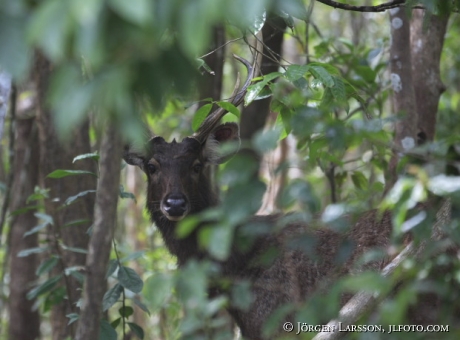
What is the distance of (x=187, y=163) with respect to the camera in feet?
19.9

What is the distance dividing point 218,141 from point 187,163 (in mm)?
504

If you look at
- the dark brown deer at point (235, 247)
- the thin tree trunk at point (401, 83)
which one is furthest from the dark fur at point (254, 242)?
the thin tree trunk at point (401, 83)

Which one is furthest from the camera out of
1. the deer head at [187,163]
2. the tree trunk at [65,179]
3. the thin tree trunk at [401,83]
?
the tree trunk at [65,179]

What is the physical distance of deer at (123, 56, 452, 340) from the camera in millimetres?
5453

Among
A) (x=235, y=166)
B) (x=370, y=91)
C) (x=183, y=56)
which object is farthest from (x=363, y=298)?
(x=370, y=91)

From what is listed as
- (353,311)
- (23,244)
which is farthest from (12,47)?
(23,244)

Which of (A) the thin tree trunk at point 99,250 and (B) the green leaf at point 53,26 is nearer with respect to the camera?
(B) the green leaf at point 53,26

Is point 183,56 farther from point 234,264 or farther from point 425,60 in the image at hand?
point 425,60

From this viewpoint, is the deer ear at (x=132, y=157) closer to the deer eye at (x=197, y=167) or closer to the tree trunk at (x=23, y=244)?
the deer eye at (x=197, y=167)

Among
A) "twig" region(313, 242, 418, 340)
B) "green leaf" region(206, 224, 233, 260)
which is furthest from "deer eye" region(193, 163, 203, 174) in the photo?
"green leaf" region(206, 224, 233, 260)

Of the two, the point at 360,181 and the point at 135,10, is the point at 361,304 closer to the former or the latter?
the point at 135,10

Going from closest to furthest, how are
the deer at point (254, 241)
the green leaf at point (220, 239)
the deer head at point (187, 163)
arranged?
the green leaf at point (220, 239) → the deer at point (254, 241) → the deer head at point (187, 163)

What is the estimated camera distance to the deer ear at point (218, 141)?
6.31 m

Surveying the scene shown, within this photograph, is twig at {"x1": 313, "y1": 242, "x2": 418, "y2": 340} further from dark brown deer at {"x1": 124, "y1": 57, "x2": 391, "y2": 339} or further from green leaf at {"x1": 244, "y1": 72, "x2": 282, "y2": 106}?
Result: green leaf at {"x1": 244, "y1": 72, "x2": 282, "y2": 106}
